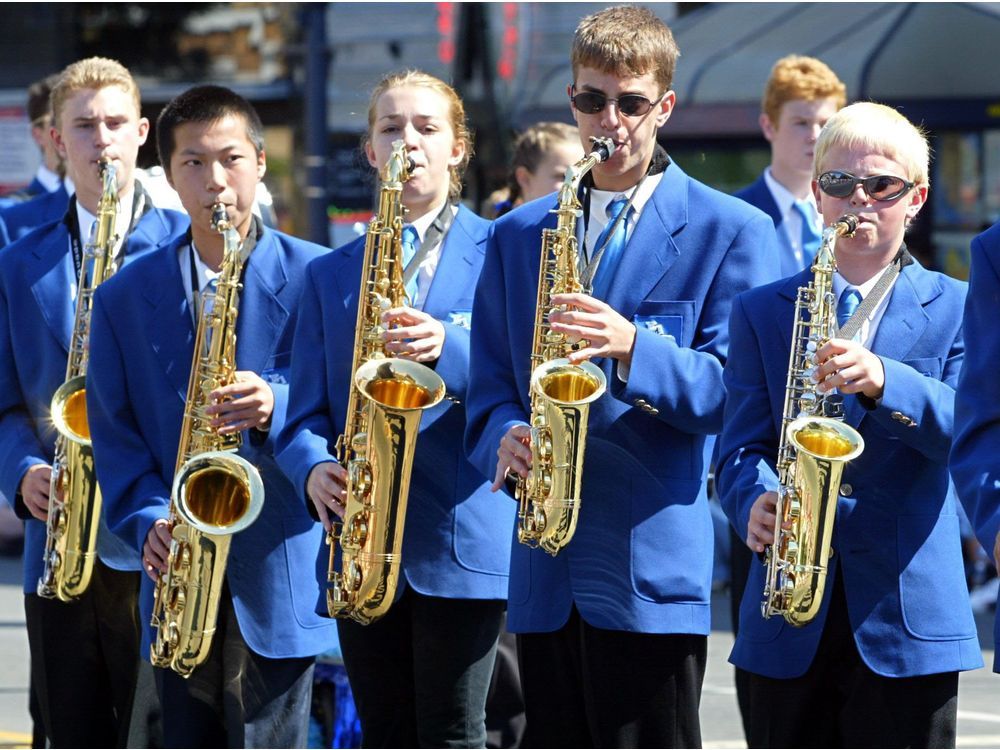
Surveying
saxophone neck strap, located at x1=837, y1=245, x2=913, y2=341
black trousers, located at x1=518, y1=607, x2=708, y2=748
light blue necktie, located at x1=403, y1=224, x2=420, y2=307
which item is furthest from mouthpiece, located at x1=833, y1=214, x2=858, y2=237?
light blue necktie, located at x1=403, y1=224, x2=420, y2=307

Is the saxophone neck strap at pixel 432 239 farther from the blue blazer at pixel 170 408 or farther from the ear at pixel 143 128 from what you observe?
the ear at pixel 143 128

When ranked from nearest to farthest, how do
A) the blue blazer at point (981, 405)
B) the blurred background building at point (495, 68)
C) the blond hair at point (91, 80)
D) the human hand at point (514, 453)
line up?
the blue blazer at point (981, 405)
the human hand at point (514, 453)
the blond hair at point (91, 80)
the blurred background building at point (495, 68)

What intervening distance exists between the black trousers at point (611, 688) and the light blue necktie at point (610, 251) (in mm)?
796

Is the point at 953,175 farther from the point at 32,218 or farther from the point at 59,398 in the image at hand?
the point at 59,398

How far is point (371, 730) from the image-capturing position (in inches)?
191

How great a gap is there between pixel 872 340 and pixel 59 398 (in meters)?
2.54

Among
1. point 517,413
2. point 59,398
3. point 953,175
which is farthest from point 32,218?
point 953,175

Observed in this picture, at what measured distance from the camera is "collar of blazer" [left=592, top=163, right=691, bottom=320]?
4.43 m

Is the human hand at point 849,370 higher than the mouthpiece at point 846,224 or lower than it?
lower

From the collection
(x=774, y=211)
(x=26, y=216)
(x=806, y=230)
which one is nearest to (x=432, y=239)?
(x=774, y=211)

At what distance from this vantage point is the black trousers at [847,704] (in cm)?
405

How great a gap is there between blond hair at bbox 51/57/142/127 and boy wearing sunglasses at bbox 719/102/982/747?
2.65m

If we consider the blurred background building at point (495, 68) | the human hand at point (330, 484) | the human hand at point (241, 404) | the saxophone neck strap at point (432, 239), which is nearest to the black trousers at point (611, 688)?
the human hand at point (330, 484)

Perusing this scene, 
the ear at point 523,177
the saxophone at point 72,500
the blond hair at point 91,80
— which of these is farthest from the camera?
the ear at point 523,177
